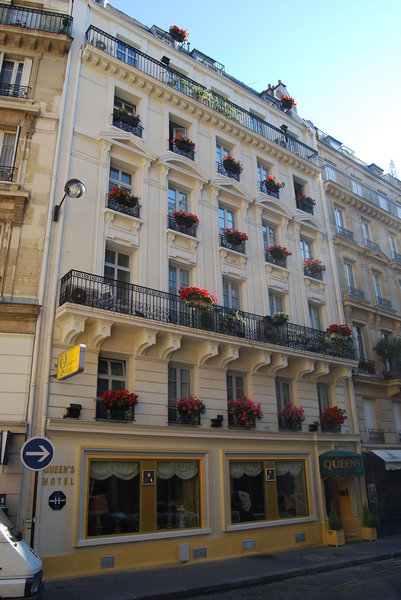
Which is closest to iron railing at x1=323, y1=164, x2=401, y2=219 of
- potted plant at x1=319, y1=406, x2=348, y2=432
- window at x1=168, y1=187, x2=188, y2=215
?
window at x1=168, y1=187, x2=188, y2=215

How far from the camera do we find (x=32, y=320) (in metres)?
12.2

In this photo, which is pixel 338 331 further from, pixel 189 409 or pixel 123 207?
pixel 123 207

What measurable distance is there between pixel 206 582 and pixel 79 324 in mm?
6852

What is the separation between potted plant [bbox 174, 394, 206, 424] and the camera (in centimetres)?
1375

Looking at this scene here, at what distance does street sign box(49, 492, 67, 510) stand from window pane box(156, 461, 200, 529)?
111 inches

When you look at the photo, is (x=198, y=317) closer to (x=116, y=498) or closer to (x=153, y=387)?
(x=153, y=387)

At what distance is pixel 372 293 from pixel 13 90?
59.8ft

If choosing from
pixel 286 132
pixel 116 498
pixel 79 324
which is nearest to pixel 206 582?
pixel 116 498

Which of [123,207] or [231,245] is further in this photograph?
[231,245]

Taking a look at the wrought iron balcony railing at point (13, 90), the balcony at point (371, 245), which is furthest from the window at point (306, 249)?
the wrought iron balcony railing at point (13, 90)

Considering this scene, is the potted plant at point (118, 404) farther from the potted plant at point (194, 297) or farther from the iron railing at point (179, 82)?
the iron railing at point (179, 82)

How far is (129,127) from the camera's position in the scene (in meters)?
16.5

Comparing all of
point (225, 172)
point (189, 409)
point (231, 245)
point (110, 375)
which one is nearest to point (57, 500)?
point (110, 375)

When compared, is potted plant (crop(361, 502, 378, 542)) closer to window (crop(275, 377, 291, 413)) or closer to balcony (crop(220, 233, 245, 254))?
window (crop(275, 377, 291, 413))
